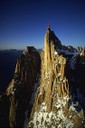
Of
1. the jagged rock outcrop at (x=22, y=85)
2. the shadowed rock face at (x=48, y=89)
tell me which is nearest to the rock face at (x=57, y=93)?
the shadowed rock face at (x=48, y=89)

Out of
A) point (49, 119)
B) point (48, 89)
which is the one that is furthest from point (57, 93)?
point (49, 119)

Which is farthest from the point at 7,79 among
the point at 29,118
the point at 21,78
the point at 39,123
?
the point at 39,123

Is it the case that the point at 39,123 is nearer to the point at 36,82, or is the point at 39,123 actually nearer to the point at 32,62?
the point at 36,82

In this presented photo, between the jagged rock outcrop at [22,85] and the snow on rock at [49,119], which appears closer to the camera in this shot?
the snow on rock at [49,119]

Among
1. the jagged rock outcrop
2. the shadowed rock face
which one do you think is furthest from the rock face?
the jagged rock outcrop

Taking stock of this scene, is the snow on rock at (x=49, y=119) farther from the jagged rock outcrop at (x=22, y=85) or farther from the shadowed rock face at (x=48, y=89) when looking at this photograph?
the jagged rock outcrop at (x=22, y=85)

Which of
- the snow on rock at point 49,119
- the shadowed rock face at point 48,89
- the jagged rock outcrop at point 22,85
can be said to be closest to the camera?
the snow on rock at point 49,119
